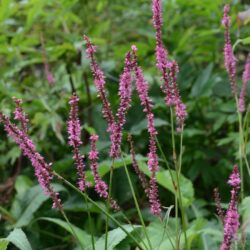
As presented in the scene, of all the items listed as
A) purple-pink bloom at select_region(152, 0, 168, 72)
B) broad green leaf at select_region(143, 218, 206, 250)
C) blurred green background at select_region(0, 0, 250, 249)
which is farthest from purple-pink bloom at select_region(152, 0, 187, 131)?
blurred green background at select_region(0, 0, 250, 249)

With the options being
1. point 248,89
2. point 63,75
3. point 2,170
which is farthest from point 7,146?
point 248,89

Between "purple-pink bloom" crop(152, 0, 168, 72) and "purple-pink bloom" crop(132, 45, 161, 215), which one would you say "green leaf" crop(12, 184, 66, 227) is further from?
"purple-pink bloom" crop(152, 0, 168, 72)

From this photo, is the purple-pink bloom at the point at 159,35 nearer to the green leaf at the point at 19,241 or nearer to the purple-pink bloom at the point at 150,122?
the purple-pink bloom at the point at 150,122

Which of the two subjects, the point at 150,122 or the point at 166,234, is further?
the point at 166,234

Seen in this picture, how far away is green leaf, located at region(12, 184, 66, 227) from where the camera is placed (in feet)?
6.74

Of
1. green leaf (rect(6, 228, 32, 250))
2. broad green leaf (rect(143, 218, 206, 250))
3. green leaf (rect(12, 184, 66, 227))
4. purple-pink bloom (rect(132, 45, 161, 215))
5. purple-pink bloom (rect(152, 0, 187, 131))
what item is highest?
purple-pink bloom (rect(152, 0, 187, 131))

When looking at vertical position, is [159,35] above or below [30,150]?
above

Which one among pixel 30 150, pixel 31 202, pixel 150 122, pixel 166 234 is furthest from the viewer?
pixel 31 202

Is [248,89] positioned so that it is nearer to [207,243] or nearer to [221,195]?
[221,195]

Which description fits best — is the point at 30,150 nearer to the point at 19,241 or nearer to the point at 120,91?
the point at 120,91

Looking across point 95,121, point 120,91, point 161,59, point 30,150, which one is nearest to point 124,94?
point 120,91

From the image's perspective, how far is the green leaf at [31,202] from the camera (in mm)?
2055

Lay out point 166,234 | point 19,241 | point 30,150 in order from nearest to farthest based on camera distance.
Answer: point 30,150
point 19,241
point 166,234

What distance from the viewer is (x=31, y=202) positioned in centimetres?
216
